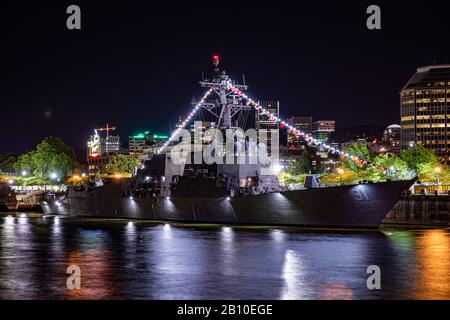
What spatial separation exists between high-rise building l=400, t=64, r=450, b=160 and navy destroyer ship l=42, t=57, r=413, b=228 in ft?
338

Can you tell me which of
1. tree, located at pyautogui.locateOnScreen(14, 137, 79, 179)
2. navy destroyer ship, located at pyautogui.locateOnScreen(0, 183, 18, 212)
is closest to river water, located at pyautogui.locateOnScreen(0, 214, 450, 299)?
navy destroyer ship, located at pyautogui.locateOnScreen(0, 183, 18, 212)

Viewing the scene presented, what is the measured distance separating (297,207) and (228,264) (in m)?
13.8

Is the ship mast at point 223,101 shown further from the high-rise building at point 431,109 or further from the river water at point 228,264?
the high-rise building at point 431,109

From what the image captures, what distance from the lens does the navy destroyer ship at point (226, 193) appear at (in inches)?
1432

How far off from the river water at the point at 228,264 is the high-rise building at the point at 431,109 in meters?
109

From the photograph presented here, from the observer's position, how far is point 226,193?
42156 millimetres

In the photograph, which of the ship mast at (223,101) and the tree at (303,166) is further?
the tree at (303,166)

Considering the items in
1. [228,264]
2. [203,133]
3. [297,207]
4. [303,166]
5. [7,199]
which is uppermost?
[203,133]

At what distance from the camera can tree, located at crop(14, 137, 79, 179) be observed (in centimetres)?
12044

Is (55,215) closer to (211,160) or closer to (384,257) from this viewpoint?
(211,160)

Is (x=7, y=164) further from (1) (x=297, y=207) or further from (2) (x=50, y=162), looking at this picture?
(1) (x=297, y=207)

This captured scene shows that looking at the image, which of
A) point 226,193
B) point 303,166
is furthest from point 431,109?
point 226,193

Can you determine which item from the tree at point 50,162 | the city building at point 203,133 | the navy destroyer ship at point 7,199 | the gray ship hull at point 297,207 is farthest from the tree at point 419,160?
the tree at point 50,162

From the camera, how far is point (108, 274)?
2255 cm
